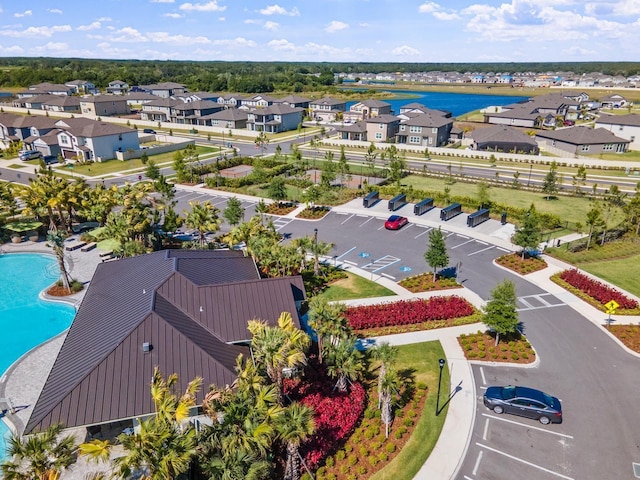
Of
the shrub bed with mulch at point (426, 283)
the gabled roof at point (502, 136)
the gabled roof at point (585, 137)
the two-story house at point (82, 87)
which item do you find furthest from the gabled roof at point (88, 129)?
the two-story house at point (82, 87)

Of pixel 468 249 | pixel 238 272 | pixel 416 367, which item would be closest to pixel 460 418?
pixel 416 367

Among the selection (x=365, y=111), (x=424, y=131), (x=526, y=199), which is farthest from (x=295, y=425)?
(x=365, y=111)

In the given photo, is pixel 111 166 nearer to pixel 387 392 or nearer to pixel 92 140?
pixel 92 140

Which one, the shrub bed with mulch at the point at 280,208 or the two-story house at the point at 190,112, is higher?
the two-story house at the point at 190,112

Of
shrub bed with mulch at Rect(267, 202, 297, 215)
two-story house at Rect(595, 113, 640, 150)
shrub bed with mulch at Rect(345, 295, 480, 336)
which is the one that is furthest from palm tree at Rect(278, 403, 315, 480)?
two-story house at Rect(595, 113, 640, 150)

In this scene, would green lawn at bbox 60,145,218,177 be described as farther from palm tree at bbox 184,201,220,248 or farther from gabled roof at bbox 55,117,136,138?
palm tree at bbox 184,201,220,248

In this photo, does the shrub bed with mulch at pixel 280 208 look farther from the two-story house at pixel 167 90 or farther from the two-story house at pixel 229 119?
the two-story house at pixel 167 90
